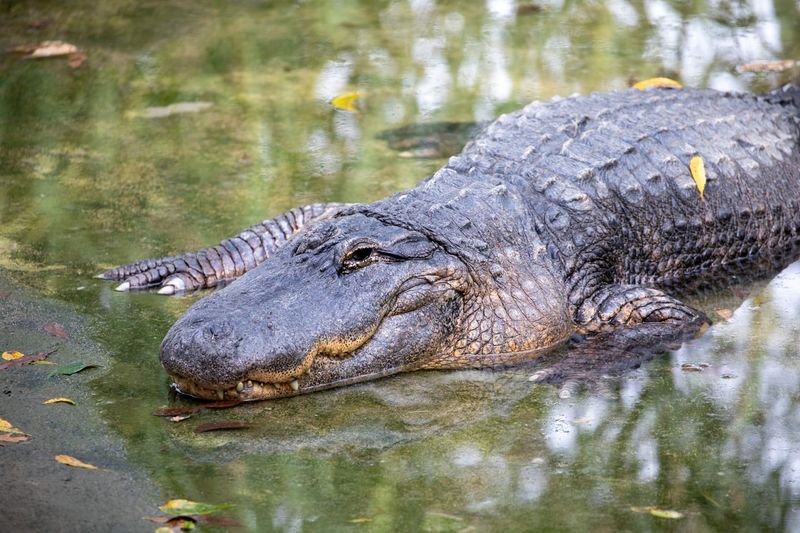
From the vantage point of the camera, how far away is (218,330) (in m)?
4.44

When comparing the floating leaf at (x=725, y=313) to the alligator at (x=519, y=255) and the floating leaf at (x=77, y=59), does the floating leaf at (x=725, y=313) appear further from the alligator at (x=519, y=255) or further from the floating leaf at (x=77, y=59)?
the floating leaf at (x=77, y=59)

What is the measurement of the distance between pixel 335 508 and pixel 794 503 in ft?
4.97

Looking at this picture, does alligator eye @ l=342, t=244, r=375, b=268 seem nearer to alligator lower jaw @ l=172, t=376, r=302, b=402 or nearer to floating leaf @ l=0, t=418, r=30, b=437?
alligator lower jaw @ l=172, t=376, r=302, b=402

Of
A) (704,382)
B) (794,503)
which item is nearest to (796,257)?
(704,382)

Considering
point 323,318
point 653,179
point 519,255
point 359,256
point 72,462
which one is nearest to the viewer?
point 72,462

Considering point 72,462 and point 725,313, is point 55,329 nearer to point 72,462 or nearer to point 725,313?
point 72,462

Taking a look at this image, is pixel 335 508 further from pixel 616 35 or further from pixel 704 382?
pixel 616 35

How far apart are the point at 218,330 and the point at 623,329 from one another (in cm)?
199

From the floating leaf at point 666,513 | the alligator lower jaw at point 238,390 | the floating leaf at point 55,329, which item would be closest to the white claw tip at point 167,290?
the floating leaf at point 55,329

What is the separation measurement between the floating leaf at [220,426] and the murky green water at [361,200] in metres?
0.06

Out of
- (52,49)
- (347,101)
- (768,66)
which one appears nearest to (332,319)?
(347,101)

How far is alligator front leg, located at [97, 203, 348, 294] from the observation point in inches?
226

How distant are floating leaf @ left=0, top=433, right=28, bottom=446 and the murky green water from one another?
0.33 metres

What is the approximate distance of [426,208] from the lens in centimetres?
528
